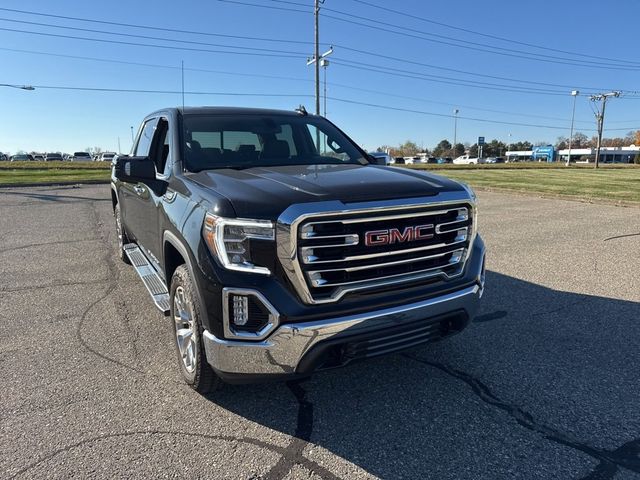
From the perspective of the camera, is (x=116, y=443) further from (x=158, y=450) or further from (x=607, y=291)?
(x=607, y=291)

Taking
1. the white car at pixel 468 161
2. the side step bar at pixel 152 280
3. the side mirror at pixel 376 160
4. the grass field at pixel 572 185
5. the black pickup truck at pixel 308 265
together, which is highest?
the side mirror at pixel 376 160

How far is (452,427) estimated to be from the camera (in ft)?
9.14

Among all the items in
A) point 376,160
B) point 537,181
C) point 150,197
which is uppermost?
point 376,160

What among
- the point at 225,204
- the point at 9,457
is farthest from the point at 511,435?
the point at 9,457

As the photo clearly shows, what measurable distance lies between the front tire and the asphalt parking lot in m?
0.15

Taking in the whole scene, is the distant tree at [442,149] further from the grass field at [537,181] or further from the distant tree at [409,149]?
the grass field at [537,181]

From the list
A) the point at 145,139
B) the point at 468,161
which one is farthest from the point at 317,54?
the point at 468,161

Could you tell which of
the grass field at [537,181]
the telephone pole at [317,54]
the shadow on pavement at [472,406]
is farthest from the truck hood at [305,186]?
the telephone pole at [317,54]

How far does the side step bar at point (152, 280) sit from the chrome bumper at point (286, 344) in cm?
108

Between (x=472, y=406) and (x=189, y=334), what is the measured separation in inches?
75.1

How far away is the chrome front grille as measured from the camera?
102 inches

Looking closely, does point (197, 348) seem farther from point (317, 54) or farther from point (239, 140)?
point (317, 54)

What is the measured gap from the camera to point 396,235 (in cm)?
281

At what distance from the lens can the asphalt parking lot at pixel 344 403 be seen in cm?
247
